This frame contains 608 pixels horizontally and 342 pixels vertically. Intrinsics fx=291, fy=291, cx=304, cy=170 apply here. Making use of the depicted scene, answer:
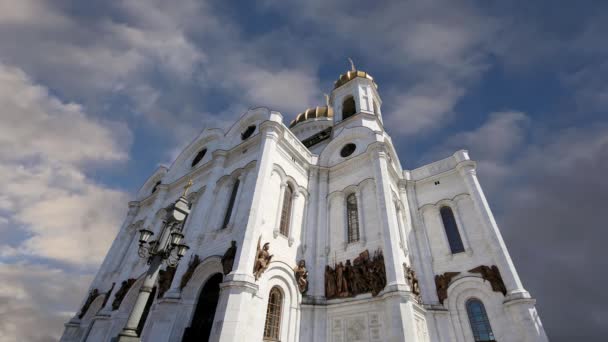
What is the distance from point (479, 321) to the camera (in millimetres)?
12938

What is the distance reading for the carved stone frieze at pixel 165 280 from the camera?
1375 cm

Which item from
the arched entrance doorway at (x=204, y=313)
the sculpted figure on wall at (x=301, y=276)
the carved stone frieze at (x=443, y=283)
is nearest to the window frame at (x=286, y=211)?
the sculpted figure on wall at (x=301, y=276)

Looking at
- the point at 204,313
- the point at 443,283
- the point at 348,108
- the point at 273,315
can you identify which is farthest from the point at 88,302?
the point at 348,108

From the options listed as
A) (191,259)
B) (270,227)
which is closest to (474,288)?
(270,227)

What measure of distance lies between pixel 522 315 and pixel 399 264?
5073mm

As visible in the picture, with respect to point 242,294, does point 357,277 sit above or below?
above

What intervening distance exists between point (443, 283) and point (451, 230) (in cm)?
347

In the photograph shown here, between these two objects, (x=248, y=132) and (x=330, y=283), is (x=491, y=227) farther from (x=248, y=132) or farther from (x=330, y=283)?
(x=248, y=132)

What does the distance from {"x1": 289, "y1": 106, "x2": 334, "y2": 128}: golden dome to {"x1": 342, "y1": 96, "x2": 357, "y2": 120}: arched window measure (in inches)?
273

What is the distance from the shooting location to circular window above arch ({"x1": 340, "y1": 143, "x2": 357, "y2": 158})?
19.5 m

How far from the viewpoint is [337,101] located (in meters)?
26.2

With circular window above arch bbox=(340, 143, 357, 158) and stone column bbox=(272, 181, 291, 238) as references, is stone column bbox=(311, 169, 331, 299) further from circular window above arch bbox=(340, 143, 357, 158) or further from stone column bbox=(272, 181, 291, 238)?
stone column bbox=(272, 181, 291, 238)

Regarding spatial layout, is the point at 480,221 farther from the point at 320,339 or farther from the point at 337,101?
the point at 337,101

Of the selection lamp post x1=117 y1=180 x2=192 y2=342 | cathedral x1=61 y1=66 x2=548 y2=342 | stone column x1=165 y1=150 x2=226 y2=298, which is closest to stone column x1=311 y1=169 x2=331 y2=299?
cathedral x1=61 y1=66 x2=548 y2=342
